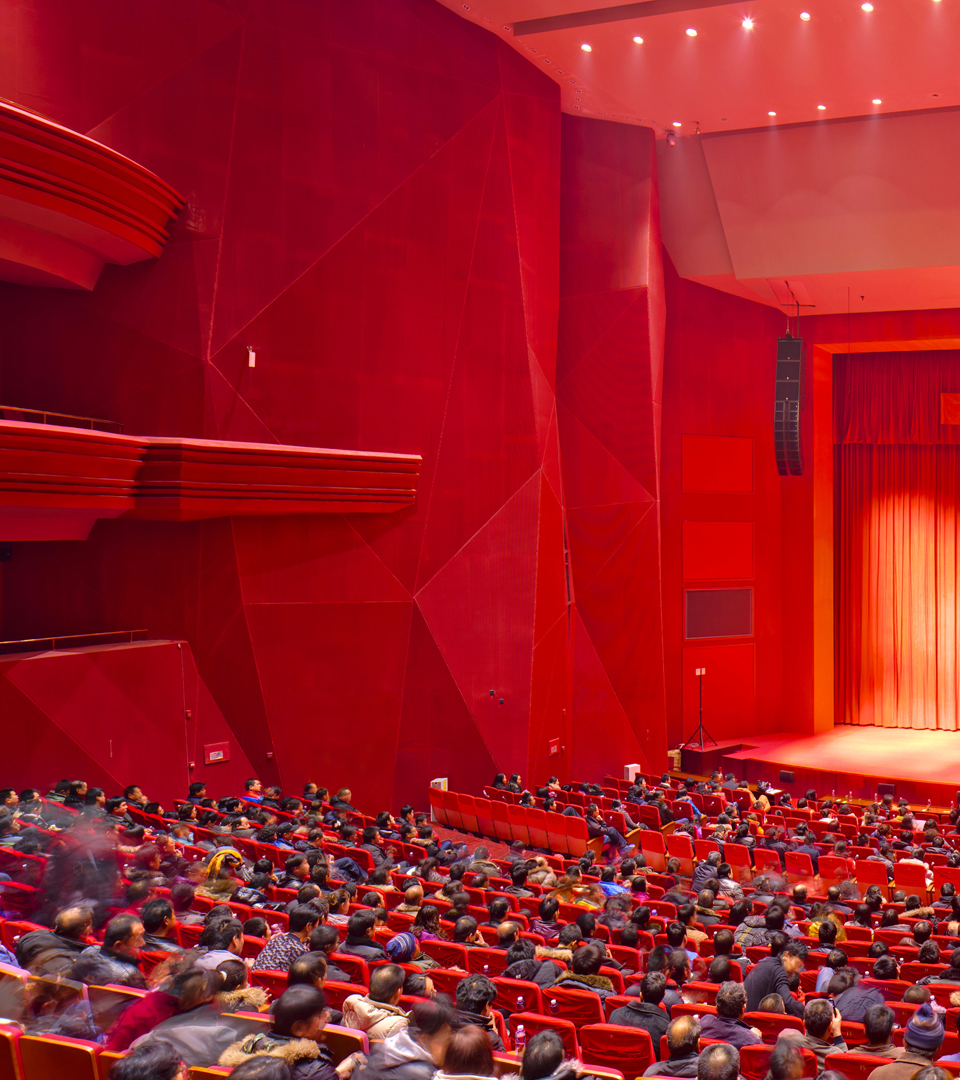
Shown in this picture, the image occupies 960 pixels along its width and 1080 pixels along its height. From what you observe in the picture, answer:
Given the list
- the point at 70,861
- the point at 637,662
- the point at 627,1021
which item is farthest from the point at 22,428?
the point at 637,662

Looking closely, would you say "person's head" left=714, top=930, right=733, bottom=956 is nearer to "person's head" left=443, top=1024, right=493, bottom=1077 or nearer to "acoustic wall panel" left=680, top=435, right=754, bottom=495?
"person's head" left=443, top=1024, right=493, bottom=1077

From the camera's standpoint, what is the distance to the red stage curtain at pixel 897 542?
20688 millimetres

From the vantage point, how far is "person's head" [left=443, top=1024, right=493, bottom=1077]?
279cm

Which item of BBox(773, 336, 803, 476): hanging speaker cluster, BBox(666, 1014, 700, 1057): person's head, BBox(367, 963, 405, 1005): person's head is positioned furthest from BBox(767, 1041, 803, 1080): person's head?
Answer: BBox(773, 336, 803, 476): hanging speaker cluster

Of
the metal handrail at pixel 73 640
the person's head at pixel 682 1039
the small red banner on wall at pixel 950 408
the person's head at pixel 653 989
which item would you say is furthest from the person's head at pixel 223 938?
the small red banner on wall at pixel 950 408

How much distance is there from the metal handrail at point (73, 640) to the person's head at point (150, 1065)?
9488 millimetres

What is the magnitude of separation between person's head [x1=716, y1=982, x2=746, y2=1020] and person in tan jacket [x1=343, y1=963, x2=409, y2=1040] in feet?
4.55

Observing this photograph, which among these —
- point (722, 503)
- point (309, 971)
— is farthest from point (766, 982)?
point (722, 503)

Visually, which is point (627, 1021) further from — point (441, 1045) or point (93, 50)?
point (93, 50)

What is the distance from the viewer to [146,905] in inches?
186

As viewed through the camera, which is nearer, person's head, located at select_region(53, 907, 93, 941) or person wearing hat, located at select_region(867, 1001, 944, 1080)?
person wearing hat, located at select_region(867, 1001, 944, 1080)

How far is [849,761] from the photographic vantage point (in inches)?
691

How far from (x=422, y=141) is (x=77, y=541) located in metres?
7.06

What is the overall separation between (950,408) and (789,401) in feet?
18.1
